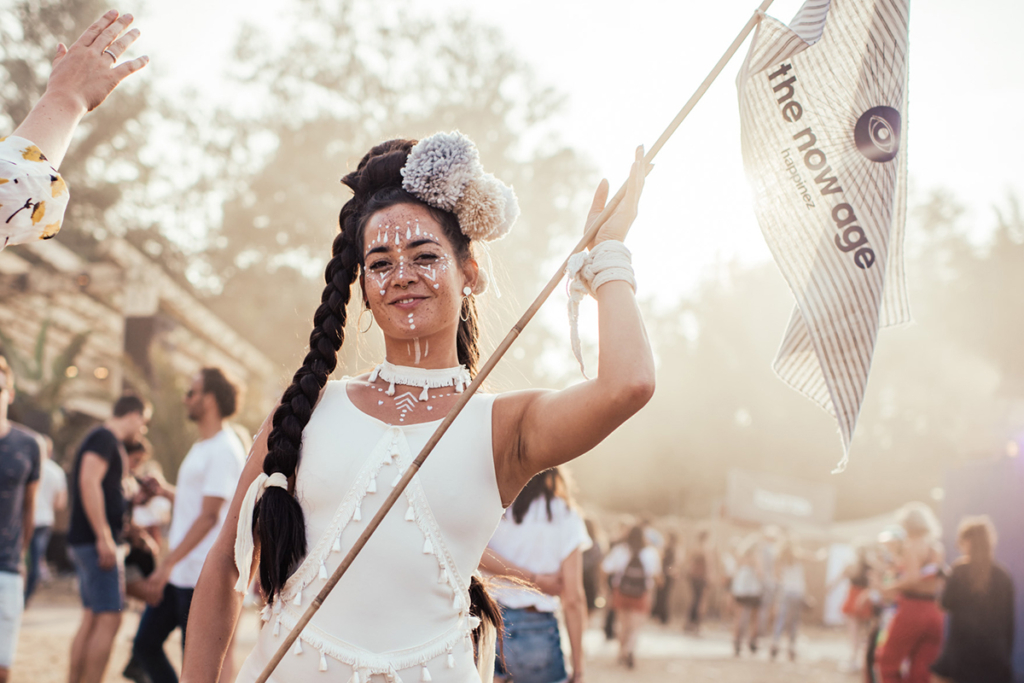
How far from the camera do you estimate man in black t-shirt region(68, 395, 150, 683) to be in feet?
17.0

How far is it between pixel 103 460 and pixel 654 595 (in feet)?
48.3


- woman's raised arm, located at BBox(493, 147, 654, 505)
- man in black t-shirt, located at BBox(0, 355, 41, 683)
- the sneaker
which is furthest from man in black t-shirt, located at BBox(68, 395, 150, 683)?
woman's raised arm, located at BBox(493, 147, 654, 505)

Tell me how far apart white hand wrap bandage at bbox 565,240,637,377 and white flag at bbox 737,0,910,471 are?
0.60 metres

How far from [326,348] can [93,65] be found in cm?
84

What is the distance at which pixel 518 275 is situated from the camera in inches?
842

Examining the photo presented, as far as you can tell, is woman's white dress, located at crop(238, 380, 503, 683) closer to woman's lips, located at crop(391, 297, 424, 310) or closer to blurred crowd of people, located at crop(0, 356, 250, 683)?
woman's lips, located at crop(391, 297, 424, 310)

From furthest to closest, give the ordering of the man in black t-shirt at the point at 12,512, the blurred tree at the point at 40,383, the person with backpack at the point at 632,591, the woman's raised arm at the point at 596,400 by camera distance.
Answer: the blurred tree at the point at 40,383, the person with backpack at the point at 632,591, the man in black t-shirt at the point at 12,512, the woman's raised arm at the point at 596,400

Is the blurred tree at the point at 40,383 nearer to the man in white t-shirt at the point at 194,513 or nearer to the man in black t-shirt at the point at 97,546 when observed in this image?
the man in black t-shirt at the point at 97,546

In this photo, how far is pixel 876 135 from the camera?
2.29 m

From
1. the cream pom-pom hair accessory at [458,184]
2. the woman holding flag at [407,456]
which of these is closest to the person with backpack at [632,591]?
the woman holding flag at [407,456]

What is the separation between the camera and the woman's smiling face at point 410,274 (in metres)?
2.08

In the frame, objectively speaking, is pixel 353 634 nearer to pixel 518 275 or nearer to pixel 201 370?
pixel 201 370

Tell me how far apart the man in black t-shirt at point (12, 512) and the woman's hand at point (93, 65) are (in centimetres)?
293

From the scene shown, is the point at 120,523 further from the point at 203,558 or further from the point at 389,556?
the point at 389,556
